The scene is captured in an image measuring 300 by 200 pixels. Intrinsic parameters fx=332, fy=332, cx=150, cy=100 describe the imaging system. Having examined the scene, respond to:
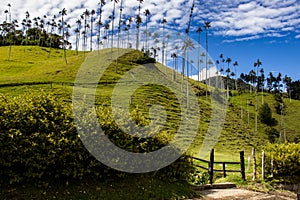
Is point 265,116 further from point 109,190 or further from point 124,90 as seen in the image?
point 109,190

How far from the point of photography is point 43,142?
10.9m

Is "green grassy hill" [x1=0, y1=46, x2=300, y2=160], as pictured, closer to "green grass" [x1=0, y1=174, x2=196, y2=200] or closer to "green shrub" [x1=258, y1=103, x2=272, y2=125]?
"green shrub" [x1=258, y1=103, x2=272, y2=125]

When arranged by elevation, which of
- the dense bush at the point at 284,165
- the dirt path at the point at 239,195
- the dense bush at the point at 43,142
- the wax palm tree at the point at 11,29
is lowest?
the dirt path at the point at 239,195

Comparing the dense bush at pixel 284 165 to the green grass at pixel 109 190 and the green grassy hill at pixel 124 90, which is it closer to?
the green grass at pixel 109 190

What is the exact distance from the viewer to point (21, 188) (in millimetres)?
10578

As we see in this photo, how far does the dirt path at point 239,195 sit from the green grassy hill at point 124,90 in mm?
20472

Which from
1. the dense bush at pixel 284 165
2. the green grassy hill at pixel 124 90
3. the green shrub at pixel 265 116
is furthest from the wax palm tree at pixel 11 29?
the dense bush at pixel 284 165

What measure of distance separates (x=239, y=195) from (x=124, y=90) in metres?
60.3

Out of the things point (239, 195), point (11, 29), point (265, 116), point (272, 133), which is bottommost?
point (272, 133)

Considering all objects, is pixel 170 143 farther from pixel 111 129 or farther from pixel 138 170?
pixel 111 129

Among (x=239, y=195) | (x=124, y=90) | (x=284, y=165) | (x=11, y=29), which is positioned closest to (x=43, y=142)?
(x=239, y=195)

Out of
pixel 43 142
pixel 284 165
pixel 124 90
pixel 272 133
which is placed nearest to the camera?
pixel 43 142

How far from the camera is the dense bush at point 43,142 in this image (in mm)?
10461

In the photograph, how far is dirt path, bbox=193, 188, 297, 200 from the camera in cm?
1406
